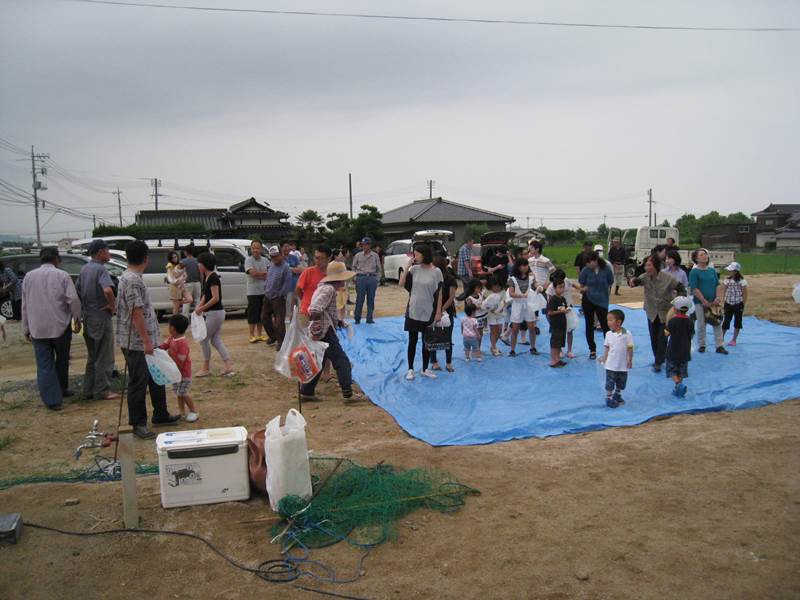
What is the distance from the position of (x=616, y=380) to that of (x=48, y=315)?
635cm

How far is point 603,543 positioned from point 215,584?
231 cm

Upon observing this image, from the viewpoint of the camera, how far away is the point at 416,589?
3.26 metres

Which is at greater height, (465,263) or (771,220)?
(771,220)

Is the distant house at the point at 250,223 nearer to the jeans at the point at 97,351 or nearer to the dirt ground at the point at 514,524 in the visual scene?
the jeans at the point at 97,351

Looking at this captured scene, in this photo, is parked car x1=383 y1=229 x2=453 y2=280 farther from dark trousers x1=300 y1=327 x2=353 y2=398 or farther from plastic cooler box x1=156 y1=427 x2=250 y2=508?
plastic cooler box x1=156 y1=427 x2=250 y2=508

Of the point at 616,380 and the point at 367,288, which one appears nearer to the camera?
the point at 616,380

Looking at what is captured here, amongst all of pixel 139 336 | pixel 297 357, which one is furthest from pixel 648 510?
pixel 139 336

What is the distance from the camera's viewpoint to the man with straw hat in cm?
663

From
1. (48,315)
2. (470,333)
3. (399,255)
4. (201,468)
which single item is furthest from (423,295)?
(399,255)

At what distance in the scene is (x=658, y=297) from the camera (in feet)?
25.8

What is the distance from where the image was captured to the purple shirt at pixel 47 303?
657 centimetres

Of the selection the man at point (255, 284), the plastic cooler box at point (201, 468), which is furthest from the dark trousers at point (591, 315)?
the plastic cooler box at point (201, 468)

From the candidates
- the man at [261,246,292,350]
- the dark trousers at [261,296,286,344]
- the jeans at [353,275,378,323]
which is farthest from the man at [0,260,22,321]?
the jeans at [353,275,378,323]

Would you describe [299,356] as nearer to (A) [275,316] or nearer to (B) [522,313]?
(A) [275,316]
